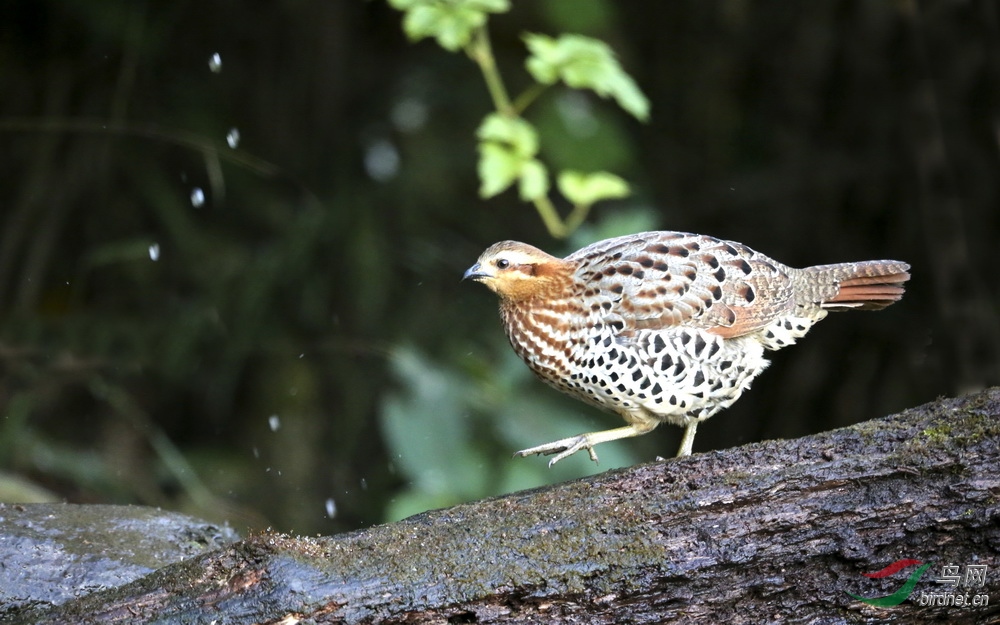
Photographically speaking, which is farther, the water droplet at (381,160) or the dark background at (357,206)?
the water droplet at (381,160)

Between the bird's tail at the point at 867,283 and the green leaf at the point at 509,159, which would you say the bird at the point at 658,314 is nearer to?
the bird's tail at the point at 867,283

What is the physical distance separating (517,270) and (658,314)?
1.81ft

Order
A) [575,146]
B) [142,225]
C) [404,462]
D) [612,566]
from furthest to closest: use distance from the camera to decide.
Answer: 1. [142,225]
2. [575,146]
3. [404,462]
4. [612,566]

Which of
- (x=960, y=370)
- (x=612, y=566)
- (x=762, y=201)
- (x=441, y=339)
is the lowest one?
(x=612, y=566)

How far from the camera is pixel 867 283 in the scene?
382cm

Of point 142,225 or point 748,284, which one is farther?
point 142,225

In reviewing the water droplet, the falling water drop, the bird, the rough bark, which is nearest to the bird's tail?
the bird

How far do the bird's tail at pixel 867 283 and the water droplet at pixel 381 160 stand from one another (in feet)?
10.3

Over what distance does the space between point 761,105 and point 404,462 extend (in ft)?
11.5

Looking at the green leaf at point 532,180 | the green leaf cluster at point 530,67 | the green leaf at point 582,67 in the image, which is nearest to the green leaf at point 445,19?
the green leaf cluster at point 530,67

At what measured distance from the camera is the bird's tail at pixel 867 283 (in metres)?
3.80

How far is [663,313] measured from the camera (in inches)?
143

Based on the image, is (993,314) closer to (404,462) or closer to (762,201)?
(762,201)

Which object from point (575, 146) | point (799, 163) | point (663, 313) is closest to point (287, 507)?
point (575, 146)
